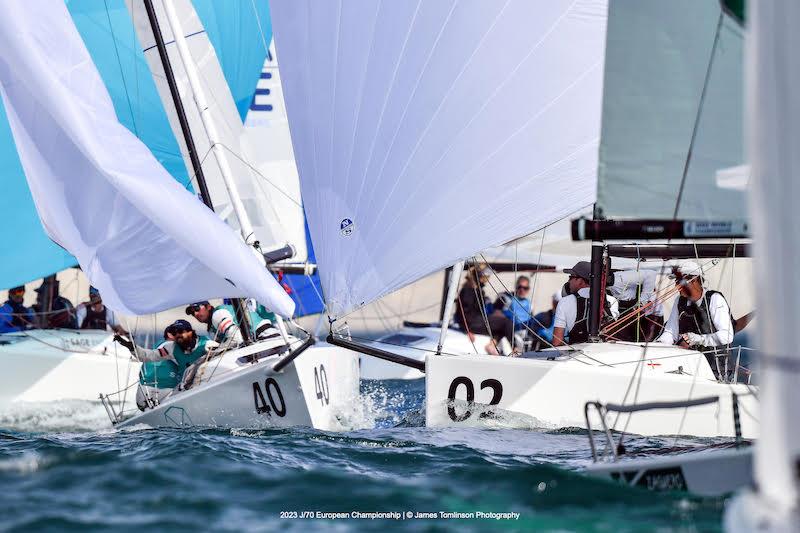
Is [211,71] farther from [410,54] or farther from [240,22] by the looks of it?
[410,54]

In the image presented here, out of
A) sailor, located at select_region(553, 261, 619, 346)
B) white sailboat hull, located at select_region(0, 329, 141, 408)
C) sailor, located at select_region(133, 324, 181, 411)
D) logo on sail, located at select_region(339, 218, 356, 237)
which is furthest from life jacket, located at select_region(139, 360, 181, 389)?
sailor, located at select_region(553, 261, 619, 346)

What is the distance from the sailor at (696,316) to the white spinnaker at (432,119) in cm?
143

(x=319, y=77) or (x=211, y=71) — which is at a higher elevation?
(x=211, y=71)

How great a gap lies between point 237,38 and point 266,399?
269 inches

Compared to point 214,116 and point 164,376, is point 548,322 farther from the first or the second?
point 164,376

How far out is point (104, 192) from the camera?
751cm

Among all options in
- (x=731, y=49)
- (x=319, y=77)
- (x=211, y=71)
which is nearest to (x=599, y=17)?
(x=319, y=77)

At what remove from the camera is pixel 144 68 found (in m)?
12.4

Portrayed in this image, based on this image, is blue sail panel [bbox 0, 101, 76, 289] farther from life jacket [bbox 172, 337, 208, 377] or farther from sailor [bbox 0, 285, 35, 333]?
life jacket [bbox 172, 337, 208, 377]

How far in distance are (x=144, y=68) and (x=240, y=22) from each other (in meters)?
1.23

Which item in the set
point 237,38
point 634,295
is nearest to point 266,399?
point 634,295

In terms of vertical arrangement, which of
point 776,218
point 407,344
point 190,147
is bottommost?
point 407,344

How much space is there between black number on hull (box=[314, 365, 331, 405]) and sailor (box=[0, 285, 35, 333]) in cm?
575

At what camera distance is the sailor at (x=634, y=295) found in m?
8.28
